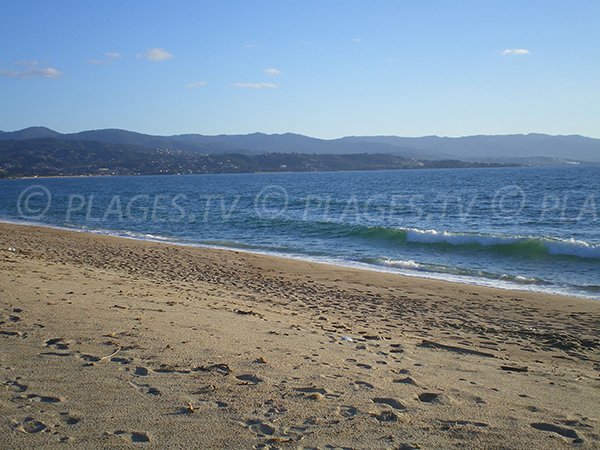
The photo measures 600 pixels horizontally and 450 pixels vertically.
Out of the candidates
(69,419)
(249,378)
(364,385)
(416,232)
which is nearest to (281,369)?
(249,378)

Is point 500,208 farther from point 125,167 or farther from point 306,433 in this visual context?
point 125,167

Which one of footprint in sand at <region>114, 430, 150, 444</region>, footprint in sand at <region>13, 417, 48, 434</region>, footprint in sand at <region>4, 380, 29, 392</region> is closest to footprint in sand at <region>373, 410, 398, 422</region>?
footprint in sand at <region>114, 430, 150, 444</region>

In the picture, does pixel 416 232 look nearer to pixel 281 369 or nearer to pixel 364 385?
pixel 281 369

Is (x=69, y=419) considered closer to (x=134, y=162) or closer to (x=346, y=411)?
(x=346, y=411)

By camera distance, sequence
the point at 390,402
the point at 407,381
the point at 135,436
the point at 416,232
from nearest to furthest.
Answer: the point at 135,436 → the point at 390,402 → the point at 407,381 → the point at 416,232

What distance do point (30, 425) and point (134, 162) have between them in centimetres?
16730

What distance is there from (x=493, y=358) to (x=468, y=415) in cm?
287

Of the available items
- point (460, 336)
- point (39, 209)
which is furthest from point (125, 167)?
point (460, 336)

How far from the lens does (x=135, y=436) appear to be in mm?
3844

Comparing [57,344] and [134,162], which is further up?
[134,162]

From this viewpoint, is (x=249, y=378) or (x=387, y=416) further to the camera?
(x=249, y=378)

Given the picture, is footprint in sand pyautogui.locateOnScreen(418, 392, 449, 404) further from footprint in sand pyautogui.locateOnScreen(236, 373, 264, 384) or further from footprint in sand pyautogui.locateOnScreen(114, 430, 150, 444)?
footprint in sand pyautogui.locateOnScreen(114, 430, 150, 444)

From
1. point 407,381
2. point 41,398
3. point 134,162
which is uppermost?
point 134,162

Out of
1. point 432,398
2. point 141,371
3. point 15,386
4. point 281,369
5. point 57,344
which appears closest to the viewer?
point 15,386
